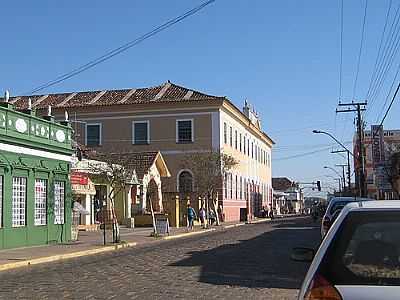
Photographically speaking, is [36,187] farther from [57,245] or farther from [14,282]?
[14,282]

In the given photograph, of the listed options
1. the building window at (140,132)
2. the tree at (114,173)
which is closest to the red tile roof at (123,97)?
the building window at (140,132)

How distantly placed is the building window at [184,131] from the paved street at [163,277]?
37.4 metres

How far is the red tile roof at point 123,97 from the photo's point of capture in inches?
2399

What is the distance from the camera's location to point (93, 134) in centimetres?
6259

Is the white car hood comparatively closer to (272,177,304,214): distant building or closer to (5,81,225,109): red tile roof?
(5,81,225,109): red tile roof

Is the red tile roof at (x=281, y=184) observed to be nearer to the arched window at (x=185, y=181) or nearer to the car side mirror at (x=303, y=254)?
the arched window at (x=185, y=181)

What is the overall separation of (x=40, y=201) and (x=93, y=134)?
34844 millimetres

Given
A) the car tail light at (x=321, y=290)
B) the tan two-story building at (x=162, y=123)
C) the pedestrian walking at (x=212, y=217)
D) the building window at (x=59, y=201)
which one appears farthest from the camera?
the tan two-story building at (x=162, y=123)

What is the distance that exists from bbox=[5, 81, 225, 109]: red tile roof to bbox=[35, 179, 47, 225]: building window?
3224 centimetres

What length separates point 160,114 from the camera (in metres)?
60.6

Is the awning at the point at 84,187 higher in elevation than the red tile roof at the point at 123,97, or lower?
lower

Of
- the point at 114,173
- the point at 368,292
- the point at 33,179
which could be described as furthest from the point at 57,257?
the point at 368,292

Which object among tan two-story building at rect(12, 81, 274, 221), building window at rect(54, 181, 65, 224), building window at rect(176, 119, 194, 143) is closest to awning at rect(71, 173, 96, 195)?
building window at rect(54, 181, 65, 224)

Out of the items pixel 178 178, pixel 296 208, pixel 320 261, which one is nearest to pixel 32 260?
pixel 320 261
